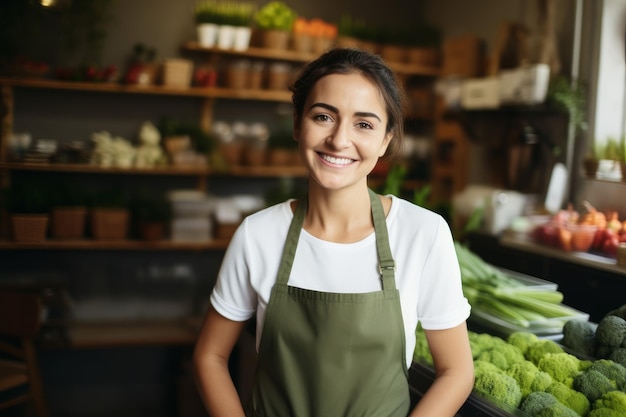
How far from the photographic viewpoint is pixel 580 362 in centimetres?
184

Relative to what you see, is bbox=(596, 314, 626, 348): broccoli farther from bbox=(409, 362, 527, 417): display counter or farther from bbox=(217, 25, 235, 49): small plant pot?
bbox=(217, 25, 235, 49): small plant pot

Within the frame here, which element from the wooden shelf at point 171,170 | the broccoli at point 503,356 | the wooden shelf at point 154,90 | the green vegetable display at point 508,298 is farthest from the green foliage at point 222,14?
the broccoli at point 503,356

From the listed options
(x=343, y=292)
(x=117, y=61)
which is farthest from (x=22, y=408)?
(x=343, y=292)

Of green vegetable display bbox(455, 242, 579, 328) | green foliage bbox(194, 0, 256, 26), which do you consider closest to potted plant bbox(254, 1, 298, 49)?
green foliage bbox(194, 0, 256, 26)

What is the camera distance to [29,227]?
4.20 m

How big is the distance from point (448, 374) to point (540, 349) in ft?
1.99

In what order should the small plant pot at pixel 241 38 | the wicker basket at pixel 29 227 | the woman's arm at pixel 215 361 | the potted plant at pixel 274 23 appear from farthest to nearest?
1. the potted plant at pixel 274 23
2. the small plant pot at pixel 241 38
3. the wicker basket at pixel 29 227
4. the woman's arm at pixel 215 361

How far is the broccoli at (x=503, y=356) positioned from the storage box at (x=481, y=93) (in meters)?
2.39

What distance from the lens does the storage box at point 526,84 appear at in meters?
3.69

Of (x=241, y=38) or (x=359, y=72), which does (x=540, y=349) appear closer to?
(x=359, y=72)

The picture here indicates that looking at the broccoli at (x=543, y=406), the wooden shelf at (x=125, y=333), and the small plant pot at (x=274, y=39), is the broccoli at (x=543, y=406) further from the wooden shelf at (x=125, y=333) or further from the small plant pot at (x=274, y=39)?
the small plant pot at (x=274, y=39)

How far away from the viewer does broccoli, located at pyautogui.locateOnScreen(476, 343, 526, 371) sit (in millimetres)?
1883

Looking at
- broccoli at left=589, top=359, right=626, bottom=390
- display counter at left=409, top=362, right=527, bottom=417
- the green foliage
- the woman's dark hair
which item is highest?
the green foliage

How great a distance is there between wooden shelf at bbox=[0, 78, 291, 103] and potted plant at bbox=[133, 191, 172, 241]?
0.71 meters
